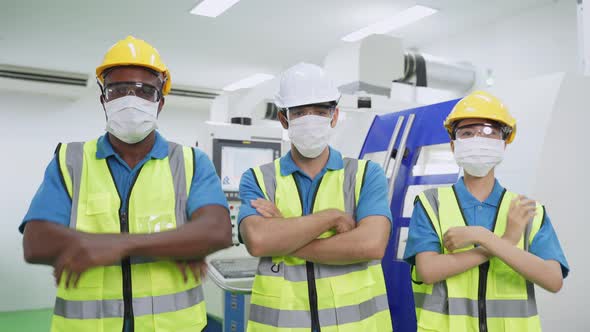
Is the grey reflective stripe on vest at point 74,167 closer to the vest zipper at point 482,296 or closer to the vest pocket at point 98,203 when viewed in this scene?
the vest pocket at point 98,203

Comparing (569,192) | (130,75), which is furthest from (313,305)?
(569,192)

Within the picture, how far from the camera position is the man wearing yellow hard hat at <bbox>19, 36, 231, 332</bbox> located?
4.97ft

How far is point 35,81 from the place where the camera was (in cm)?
859

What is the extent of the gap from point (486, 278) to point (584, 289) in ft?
2.89

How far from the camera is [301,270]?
5.98 feet

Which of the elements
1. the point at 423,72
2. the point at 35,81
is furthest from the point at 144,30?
the point at 423,72

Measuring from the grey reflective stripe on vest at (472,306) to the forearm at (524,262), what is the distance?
0.39 ft

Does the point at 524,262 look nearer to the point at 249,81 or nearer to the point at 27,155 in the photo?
the point at 27,155

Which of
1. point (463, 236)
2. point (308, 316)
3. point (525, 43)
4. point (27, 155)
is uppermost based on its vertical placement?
point (525, 43)

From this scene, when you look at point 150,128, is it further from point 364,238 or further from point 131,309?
point 364,238

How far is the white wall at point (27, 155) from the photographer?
829 centimetres

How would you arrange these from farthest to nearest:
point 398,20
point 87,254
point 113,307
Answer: point 398,20, point 113,307, point 87,254

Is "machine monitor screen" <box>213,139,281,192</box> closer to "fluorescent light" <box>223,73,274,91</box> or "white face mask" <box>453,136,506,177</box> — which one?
"white face mask" <box>453,136,506,177</box>

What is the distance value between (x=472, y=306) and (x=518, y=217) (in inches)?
13.0
